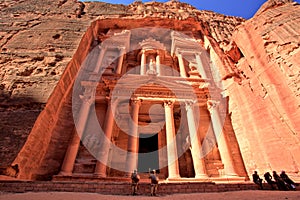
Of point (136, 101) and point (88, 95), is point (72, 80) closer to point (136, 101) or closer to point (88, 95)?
point (88, 95)

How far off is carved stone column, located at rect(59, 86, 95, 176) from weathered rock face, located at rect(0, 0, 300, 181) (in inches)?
22.2

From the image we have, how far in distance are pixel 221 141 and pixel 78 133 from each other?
7.65 metres

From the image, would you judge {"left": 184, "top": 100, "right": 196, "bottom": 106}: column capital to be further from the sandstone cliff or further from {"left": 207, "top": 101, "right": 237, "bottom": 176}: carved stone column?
the sandstone cliff

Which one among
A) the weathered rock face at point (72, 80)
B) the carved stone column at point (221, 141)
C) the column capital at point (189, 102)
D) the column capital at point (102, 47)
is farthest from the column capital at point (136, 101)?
the column capital at point (102, 47)

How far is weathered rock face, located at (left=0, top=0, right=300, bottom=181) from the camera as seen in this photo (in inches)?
262

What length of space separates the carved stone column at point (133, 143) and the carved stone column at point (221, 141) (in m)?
4.53

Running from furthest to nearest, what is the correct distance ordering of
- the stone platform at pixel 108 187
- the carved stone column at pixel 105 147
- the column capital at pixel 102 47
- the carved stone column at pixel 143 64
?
the column capital at pixel 102 47 < the carved stone column at pixel 143 64 < the carved stone column at pixel 105 147 < the stone platform at pixel 108 187

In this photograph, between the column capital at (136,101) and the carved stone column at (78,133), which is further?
the column capital at (136,101)

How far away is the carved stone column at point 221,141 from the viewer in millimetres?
8961

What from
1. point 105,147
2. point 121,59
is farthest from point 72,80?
point 121,59

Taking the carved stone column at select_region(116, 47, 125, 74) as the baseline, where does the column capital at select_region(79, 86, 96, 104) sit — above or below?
below

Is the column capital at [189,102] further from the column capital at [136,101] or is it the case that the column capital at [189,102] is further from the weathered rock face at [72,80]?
A: the column capital at [136,101]

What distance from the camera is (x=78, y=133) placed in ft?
30.6

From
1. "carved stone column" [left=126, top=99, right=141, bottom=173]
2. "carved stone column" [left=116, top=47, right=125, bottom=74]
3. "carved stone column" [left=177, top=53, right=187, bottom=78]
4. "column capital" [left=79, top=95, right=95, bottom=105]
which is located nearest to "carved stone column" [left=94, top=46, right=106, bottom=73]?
"carved stone column" [left=116, top=47, right=125, bottom=74]
